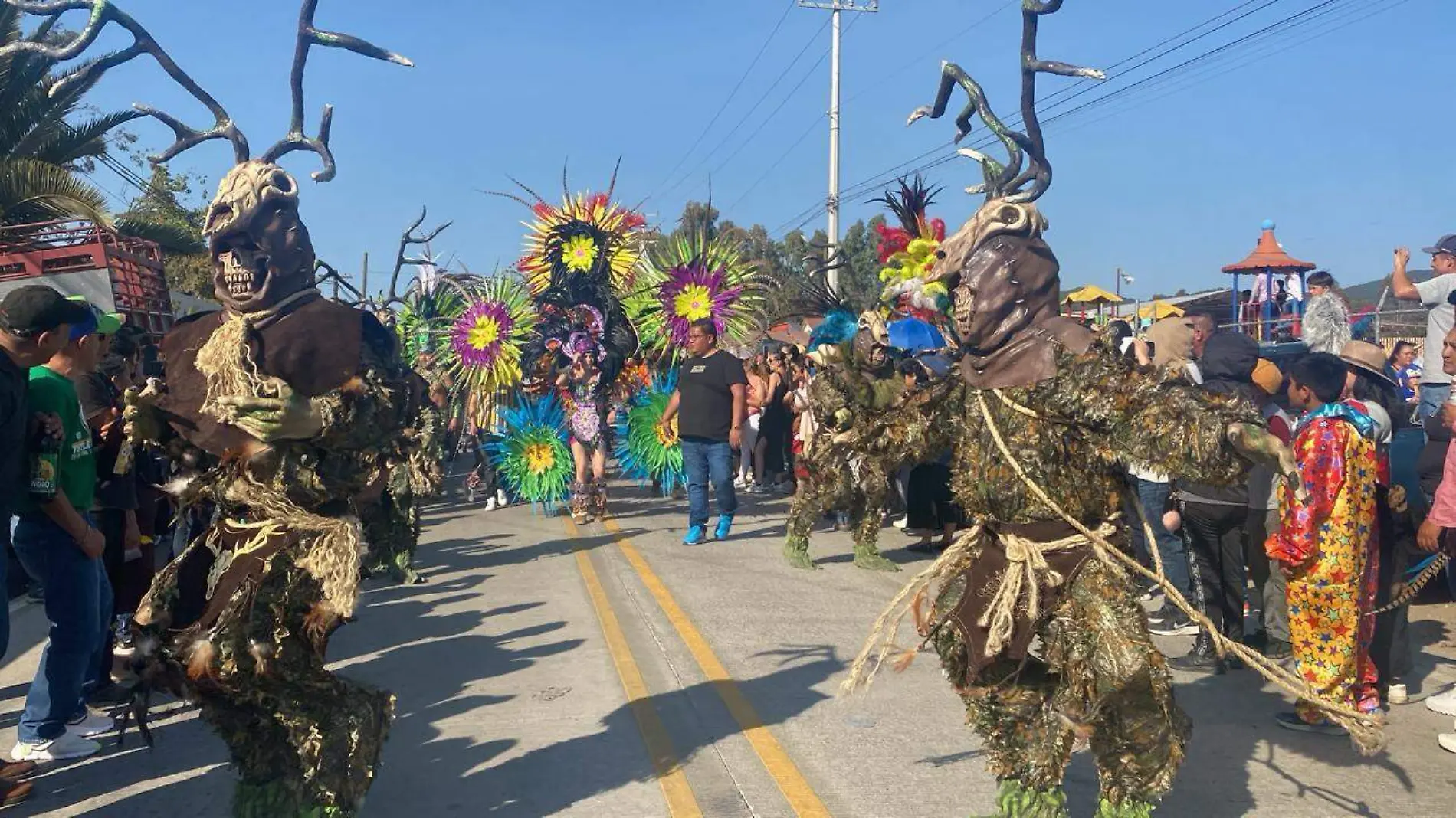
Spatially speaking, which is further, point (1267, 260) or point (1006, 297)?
point (1267, 260)

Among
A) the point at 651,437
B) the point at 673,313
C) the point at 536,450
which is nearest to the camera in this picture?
the point at 536,450

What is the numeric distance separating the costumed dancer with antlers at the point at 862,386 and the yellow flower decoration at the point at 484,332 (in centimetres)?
408

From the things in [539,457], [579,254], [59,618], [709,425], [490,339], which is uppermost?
[579,254]

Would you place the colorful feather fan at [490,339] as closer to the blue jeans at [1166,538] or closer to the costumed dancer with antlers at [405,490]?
the costumed dancer with antlers at [405,490]

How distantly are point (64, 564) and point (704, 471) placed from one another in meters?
6.03

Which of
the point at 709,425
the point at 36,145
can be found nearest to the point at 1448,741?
the point at 709,425

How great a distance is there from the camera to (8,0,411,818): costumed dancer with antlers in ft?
11.2

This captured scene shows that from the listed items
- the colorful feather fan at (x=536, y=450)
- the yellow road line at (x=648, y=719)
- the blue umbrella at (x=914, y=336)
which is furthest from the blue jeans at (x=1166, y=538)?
the colorful feather fan at (x=536, y=450)

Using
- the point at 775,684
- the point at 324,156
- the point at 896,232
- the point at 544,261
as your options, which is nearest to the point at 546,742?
the point at 775,684

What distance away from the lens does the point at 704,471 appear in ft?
33.0

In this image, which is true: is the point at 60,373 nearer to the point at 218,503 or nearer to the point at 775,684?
the point at 218,503

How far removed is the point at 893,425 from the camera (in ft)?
13.7

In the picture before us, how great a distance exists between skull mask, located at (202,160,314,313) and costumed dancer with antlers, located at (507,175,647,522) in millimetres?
7479

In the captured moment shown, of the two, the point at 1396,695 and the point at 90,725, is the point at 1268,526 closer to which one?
the point at 1396,695
